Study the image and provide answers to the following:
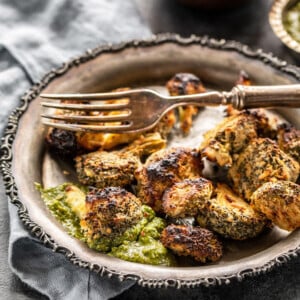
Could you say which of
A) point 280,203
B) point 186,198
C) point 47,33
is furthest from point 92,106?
point 47,33

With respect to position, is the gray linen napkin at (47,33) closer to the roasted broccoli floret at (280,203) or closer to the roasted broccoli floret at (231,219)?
the roasted broccoli floret at (231,219)

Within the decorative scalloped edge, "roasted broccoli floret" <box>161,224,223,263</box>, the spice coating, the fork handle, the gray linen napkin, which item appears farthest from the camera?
the gray linen napkin

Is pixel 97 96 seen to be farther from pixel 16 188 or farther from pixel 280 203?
pixel 280 203

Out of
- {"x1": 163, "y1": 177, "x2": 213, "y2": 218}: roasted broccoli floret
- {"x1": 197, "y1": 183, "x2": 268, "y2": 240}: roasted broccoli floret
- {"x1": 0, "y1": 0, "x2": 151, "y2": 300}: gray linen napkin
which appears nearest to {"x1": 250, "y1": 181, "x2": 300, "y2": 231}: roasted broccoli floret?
{"x1": 197, "y1": 183, "x2": 268, "y2": 240}: roasted broccoli floret

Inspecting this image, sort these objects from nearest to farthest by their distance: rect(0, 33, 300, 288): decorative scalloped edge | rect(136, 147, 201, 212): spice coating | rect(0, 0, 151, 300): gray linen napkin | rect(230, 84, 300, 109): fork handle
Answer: rect(0, 33, 300, 288): decorative scalloped edge → rect(136, 147, 201, 212): spice coating → rect(230, 84, 300, 109): fork handle → rect(0, 0, 151, 300): gray linen napkin

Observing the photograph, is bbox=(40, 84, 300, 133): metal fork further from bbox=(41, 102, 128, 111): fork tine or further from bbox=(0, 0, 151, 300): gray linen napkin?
bbox=(0, 0, 151, 300): gray linen napkin

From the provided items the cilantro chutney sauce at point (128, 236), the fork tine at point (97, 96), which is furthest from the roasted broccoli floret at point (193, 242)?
the fork tine at point (97, 96)

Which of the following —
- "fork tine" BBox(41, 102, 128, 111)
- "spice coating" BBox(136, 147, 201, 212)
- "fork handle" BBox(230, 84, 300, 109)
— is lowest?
"spice coating" BBox(136, 147, 201, 212)

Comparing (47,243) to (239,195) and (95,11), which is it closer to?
(239,195)
